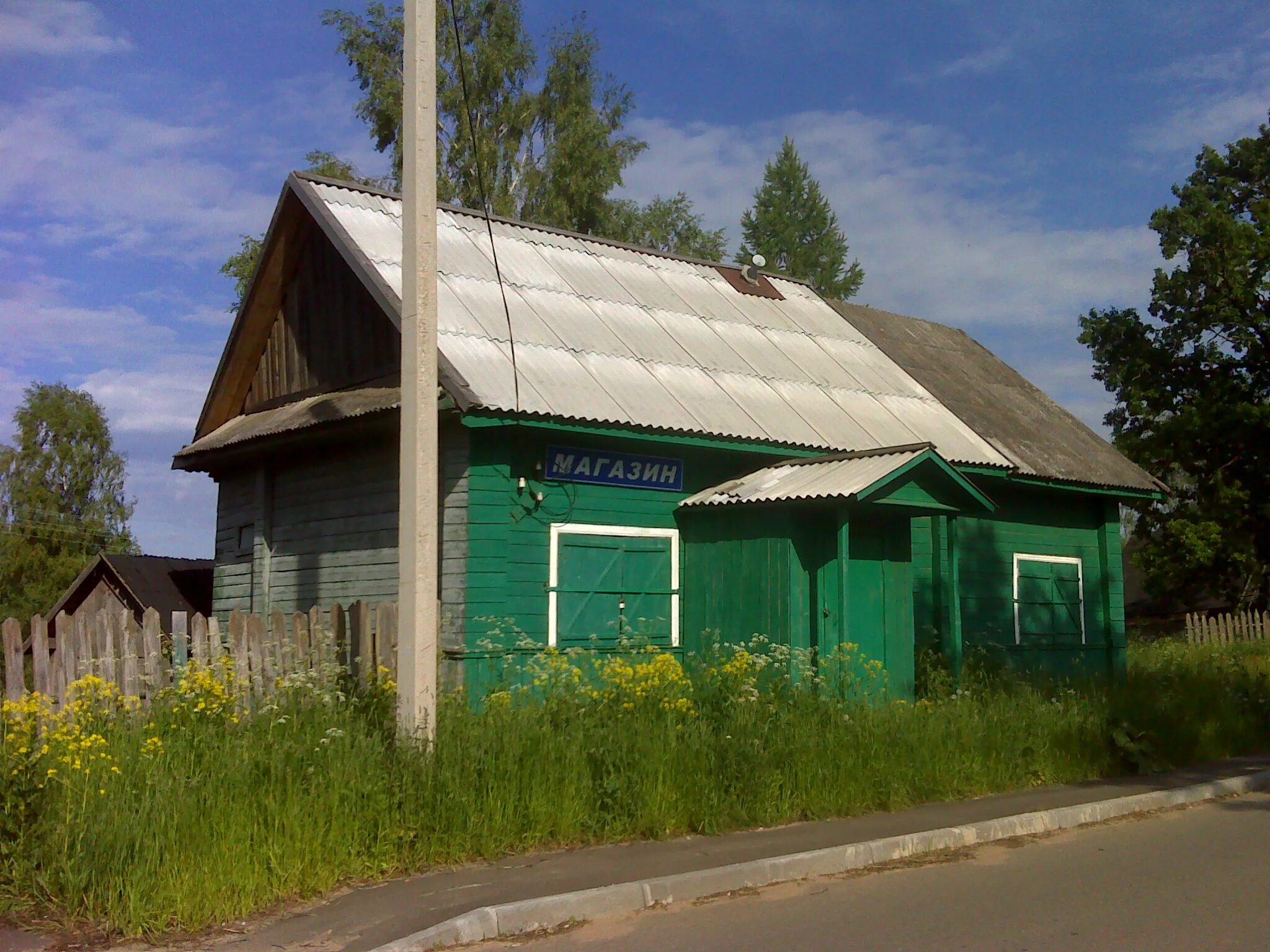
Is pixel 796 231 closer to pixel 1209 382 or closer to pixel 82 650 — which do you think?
pixel 1209 382

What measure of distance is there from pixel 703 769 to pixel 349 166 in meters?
27.0

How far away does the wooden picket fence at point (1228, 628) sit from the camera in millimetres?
28094

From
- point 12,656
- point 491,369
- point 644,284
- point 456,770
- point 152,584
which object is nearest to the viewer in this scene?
point 456,770

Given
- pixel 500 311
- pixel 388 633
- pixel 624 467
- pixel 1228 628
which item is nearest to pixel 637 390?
pixel 624 467

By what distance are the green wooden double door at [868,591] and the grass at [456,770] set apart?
74cm

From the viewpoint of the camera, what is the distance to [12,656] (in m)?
7.99

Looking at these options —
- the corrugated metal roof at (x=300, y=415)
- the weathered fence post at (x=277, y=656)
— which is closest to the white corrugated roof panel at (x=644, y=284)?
the corrugated metal roof at (x=300, y=415)

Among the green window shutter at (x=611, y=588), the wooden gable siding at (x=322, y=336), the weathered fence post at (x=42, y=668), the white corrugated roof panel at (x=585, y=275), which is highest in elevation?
the white corrugated roof panel at (x=585, y=275)

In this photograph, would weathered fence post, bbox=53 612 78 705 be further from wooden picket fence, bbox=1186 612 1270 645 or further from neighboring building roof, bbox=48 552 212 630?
wooden picket fence, bbox=1186 612 1270 645

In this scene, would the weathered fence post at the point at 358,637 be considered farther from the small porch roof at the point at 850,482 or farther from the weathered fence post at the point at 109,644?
the small porch roof at the point at 850,482

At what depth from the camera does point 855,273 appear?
62.2 metres

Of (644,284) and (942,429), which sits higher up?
(644,284)

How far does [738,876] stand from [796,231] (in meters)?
59.7

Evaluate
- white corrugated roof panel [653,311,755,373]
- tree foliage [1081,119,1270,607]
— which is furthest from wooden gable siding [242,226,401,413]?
tree foliage [1081,119,1270,607]
